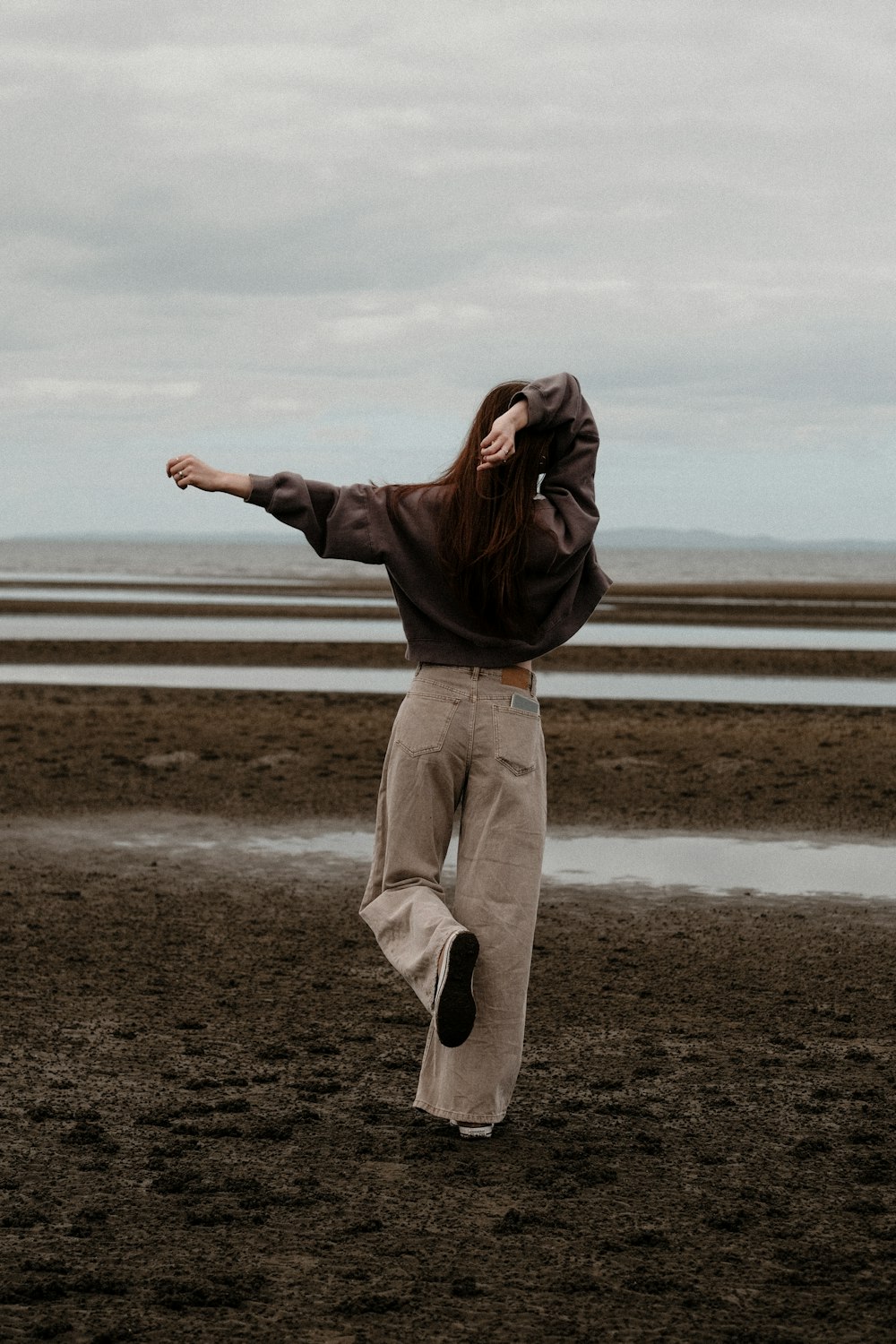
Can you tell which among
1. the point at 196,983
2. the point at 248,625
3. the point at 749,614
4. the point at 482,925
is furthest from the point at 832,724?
the point at 749,614

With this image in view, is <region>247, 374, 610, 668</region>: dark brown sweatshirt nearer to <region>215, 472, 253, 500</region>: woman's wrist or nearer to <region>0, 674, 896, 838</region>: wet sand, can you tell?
<region>215, 472, 253, 500</region>: woman's wrist

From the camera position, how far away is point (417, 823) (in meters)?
4.43

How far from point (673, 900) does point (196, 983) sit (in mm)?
2856

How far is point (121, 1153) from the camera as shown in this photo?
442cm

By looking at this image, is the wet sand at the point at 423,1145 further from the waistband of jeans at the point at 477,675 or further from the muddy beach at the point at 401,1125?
the waistband of jeans at the point at 477,675

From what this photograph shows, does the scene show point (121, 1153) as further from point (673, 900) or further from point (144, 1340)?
point (673, 900)

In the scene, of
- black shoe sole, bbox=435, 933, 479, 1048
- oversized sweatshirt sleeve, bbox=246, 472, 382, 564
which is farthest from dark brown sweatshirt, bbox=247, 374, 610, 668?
black shoe sole, bbox=435, 933, 479, 1048

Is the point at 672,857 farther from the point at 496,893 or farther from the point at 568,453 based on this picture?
the point at 568,453

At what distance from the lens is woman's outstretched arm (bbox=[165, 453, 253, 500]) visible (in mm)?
4129

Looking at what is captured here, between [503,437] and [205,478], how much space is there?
79 cm

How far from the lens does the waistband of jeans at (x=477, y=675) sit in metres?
4.40

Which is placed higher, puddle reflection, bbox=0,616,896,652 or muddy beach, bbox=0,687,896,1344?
puddle reflection, bbox=0,616,896,652

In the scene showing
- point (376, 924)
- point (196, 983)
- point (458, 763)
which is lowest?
point (196, 983)

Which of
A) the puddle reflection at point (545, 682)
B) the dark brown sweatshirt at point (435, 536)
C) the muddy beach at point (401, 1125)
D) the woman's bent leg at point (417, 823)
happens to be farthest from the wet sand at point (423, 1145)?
the puddle reflection at point (545, 682)
